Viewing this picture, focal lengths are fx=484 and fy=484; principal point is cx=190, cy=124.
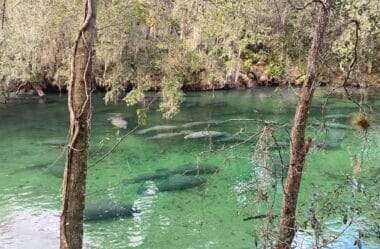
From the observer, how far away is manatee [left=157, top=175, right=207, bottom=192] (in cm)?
954

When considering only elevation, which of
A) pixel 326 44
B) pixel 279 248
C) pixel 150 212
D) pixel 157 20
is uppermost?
pixel 157 20

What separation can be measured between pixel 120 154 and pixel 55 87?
12828mm

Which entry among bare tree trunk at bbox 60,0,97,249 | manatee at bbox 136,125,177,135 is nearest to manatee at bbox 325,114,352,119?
manatee at bbox 136,125,177,135

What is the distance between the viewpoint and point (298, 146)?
3.79m

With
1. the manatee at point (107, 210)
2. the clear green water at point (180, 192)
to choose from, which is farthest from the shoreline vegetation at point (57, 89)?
the manatee at point (107, 210)

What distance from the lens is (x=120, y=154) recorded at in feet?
41.8

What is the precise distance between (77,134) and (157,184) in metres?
7.33

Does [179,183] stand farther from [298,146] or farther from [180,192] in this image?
[298,146]

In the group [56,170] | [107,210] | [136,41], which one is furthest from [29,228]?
[136,41]

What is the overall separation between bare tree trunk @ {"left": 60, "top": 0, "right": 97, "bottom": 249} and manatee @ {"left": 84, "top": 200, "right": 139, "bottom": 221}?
17.5ft

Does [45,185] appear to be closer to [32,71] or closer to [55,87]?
[32,71]

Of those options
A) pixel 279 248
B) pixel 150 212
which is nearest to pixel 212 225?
pixel 150 212

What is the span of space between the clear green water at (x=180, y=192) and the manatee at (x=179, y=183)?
196 mm

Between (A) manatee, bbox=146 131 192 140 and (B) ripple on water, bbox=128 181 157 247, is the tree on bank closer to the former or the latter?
(B) ripple on water, bbox=128 181 157 247
